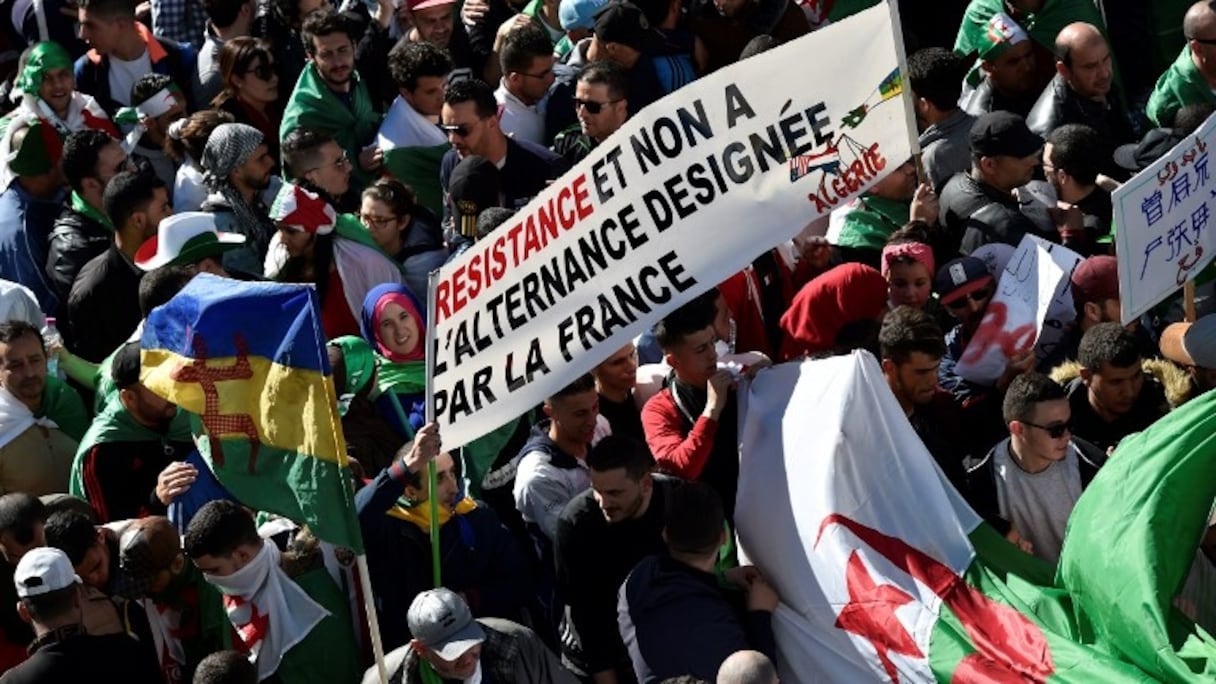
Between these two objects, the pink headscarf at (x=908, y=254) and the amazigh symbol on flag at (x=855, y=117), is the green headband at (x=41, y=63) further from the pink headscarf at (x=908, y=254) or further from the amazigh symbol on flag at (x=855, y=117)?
the amazigh symbol on flag at (x=855, y=117)

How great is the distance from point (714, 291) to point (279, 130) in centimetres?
353

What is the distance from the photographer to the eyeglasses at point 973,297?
9.91 metres

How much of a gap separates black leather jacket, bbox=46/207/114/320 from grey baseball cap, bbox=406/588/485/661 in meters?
4.08

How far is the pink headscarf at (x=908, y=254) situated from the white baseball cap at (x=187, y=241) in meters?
2.71

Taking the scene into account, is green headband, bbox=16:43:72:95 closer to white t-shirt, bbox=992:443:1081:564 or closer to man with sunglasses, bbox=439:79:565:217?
man with sunglasses, bbox=439:79:565:217

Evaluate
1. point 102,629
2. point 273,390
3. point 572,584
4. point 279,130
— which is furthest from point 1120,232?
point 279,130

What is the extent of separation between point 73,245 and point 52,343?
0.88 metres

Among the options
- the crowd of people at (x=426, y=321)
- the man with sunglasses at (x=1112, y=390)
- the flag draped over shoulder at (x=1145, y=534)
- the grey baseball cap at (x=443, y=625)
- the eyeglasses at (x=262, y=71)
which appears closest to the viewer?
the flag draped over shoulder at (x=1145, y=534)

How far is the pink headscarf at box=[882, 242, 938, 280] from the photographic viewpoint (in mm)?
10086

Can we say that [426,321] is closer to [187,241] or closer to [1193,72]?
[187,241]

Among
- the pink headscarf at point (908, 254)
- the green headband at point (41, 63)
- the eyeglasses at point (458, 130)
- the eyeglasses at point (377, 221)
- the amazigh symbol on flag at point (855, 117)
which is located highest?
the amazigh symbol on flag at point (855, 117)

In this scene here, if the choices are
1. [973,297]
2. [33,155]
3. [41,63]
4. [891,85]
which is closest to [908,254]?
[973,297]

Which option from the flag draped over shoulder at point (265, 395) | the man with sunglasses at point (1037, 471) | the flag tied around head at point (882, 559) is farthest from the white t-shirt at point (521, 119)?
the man with sunglasses at point (1037, 471)

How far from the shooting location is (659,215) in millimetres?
8453
